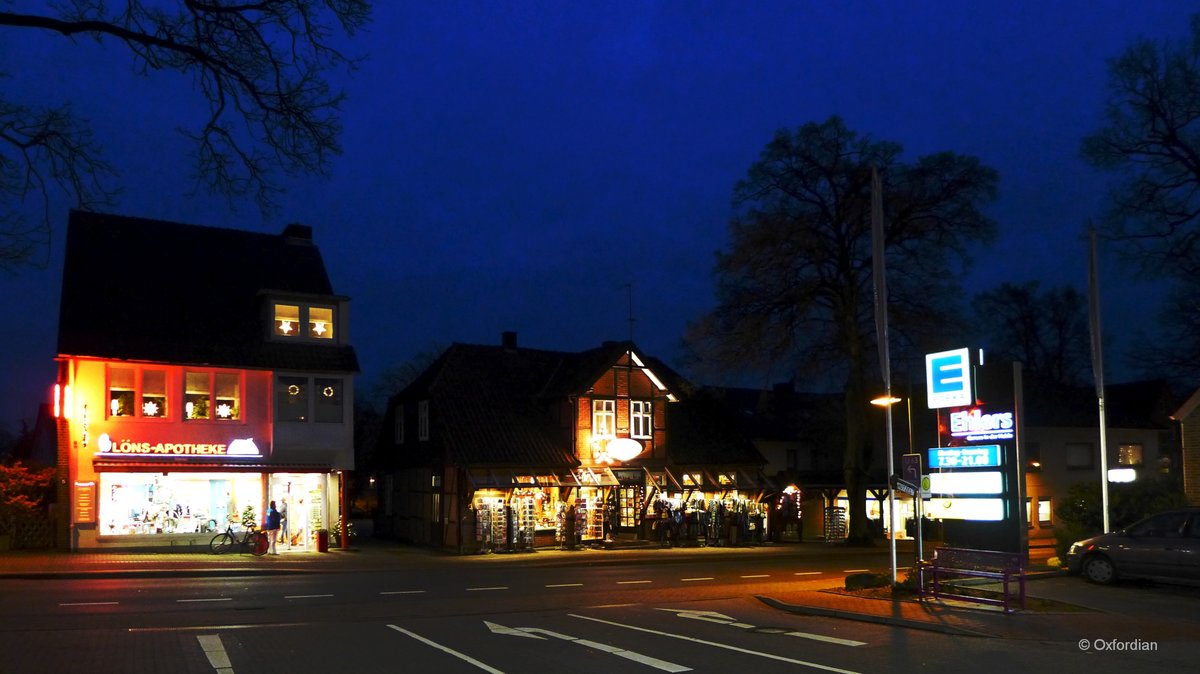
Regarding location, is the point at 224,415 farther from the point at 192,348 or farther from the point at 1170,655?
the point at 1170,655

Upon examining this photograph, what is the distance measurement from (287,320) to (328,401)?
10.3 ft

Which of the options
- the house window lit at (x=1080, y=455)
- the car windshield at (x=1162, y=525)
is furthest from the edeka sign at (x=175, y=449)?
the house window lit at (x=1080, y=455)

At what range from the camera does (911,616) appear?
52.9 ft

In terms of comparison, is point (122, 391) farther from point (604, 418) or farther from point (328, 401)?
point (604, 418)

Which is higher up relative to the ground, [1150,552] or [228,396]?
[228,396]

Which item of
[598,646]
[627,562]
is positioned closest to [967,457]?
[598,646]

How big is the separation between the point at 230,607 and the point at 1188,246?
28.4 metres

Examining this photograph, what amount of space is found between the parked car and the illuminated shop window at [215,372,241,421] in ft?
83.0

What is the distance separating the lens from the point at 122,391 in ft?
107

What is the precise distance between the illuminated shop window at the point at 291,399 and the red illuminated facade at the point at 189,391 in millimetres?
48

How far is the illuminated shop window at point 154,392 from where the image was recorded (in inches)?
1292

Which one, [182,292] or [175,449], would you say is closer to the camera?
[175,449]

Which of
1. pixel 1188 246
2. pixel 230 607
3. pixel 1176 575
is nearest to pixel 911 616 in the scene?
pixel 1176 575

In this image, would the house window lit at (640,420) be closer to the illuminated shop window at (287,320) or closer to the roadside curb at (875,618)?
the illuminated shop window at (287,320)
